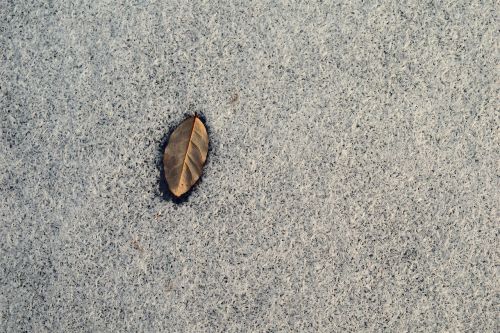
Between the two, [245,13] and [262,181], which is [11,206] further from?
[245,13]

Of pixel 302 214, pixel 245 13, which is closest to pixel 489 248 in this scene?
pixel 302 214

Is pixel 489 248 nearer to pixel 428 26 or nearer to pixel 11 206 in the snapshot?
pixel 428 26

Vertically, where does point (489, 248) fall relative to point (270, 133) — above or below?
below

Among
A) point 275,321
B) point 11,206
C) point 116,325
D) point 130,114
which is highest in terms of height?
point 130,114
